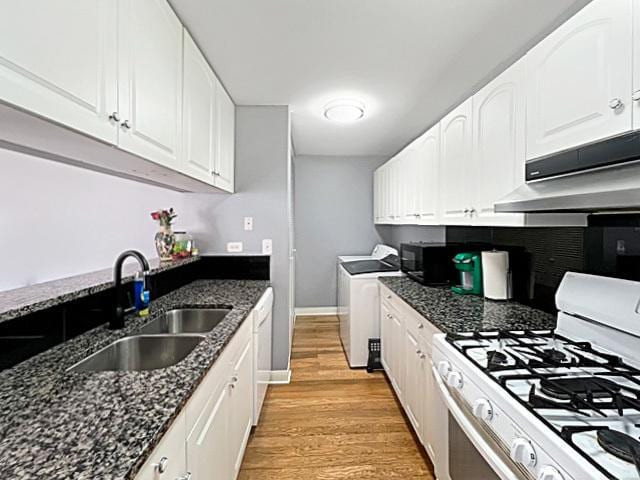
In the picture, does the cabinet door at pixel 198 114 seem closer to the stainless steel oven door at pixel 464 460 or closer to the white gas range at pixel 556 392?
the white gas range at pixel 556 392

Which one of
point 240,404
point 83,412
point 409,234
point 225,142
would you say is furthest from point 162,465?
point 409,234

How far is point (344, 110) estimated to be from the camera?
3168 millimetres

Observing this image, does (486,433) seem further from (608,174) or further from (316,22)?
(316,22)

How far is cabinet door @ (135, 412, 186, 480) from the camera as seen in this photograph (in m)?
0.81

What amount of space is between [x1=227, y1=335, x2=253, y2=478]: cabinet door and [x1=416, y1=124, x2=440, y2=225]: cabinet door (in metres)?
1.66

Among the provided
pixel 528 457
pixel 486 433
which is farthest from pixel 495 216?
pixel 528 457

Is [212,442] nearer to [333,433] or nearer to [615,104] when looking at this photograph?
[333,433]

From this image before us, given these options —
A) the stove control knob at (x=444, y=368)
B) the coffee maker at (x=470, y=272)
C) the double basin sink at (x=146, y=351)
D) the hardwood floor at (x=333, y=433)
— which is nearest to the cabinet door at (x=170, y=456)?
the double basin sink at (x=146, y=351)

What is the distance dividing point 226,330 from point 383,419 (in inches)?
60.7

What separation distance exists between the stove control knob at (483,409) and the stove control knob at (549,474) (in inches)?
10.5

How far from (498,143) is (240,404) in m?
1.82

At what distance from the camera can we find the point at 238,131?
315 centimetres

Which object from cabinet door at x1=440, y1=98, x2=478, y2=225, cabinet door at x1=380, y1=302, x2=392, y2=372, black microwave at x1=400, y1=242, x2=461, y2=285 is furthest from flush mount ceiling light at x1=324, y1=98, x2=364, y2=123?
cabinet door at x1=380, y1=302, x2=392, y2=372

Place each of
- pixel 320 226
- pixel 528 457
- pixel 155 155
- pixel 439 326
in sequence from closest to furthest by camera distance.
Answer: pixel 528 457 → pixel 155 155 → pixel 439 326 → pixel 320 226
